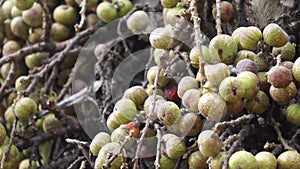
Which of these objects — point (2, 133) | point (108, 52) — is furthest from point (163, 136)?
point (108, 52)

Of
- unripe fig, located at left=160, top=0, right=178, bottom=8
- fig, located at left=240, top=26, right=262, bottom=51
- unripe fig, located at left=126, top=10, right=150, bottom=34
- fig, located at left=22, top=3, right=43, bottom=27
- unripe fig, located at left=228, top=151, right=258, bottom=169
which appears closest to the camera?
unripe fig, located at left=228, top=151, right=258, bottom=169

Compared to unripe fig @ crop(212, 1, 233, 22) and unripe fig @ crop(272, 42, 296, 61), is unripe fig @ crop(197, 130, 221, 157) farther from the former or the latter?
unripe fig @ crop(212, 1, 233, 22)

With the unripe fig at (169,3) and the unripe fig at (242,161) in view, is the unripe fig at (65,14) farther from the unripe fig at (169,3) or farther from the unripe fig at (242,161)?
the unripe fig at (242,161)

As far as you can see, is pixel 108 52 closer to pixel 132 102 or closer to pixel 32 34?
pixel 32 34

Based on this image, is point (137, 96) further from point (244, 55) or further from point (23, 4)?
point (23, 4)

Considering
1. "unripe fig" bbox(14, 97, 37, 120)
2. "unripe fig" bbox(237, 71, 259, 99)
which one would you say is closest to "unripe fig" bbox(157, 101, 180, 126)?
"unripe fig" bbox(237, 71, 259, 99)

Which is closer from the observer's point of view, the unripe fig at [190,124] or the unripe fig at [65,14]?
Result: the unripe fig at [190,124]

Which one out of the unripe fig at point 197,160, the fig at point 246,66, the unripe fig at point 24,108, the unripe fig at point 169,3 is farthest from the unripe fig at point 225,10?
the unripe fig at point 24,108
